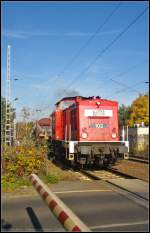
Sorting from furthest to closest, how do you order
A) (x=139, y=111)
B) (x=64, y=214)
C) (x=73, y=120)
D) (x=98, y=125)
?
(x=139, y=111), (x=73, y=120), (x=98, y=125), (x=64, y=214)

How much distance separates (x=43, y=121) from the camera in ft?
129

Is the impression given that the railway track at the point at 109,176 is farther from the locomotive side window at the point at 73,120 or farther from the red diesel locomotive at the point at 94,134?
the locomotive side window at the point at 73,120

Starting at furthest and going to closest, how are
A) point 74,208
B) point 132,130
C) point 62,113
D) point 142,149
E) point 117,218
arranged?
1. point 132,130
2. point 142,149
3. point 62,113
4. point 74,208
5. point 117,218

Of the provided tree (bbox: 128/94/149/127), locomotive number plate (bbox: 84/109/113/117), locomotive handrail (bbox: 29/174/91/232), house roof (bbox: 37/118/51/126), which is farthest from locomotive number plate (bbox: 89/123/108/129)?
tree (bbox: 128/94/149/127)

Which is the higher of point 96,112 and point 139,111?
point 139,111

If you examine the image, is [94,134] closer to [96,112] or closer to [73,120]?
[96,112]

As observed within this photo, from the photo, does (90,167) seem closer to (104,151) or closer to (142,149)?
(104,151)

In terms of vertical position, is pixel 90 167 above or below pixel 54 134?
below

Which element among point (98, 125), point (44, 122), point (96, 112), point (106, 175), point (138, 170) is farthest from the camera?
point (44, 122)

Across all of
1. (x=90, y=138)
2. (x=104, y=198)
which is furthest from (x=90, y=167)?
(x=104, y=198)

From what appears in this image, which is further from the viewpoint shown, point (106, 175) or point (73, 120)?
point (73, 120)

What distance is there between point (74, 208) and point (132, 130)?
29704mm

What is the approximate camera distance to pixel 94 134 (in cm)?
2034

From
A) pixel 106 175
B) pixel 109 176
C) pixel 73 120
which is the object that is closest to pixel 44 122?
→ pixel 73 120
